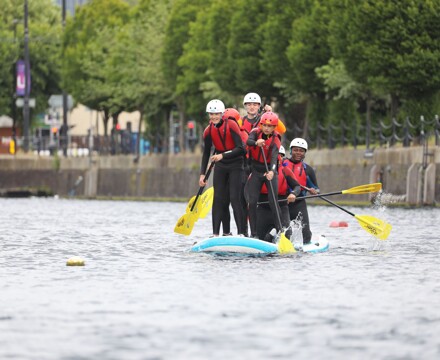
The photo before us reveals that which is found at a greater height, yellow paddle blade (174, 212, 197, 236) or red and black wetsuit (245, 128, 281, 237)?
red and black wetsuit (245, 128, 281, 237)

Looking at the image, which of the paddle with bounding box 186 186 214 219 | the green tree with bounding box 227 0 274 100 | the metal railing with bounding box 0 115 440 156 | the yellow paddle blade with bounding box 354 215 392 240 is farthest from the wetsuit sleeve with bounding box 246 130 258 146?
the green tree with bounding box 227 0 274 100

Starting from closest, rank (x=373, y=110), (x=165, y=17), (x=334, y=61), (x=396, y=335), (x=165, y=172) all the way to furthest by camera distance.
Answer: (x=396, y=335)
(x=334, y=61)
(x=373, y=110)
(x=165, y=172)
(x=165, y=17)

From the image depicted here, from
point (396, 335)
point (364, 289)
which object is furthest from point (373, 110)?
point (396, 335)

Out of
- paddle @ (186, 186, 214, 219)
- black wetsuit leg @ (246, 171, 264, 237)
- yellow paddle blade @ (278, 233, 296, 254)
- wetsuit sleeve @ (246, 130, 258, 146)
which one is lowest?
yellow paddle blade @ (278, 233, 296, 254)

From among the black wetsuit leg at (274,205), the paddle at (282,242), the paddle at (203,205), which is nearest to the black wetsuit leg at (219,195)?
the black wetsuit leg at (274,205)

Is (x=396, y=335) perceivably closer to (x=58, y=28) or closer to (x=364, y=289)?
(x=364, y=289)

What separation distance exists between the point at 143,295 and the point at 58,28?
83.6 meters

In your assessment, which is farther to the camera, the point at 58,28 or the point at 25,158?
the point at 58,28

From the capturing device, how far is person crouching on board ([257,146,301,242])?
73.5ft

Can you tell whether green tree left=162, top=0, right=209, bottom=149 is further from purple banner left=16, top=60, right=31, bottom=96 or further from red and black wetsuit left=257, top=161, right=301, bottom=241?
red and black wetsuit left=257, top=161, right=301, bottom=241

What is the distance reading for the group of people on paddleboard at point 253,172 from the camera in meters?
22.0

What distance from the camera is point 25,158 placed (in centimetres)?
7969

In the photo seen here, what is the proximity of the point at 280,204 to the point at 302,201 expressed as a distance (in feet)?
1.60

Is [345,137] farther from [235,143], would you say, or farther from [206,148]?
[235,143]
